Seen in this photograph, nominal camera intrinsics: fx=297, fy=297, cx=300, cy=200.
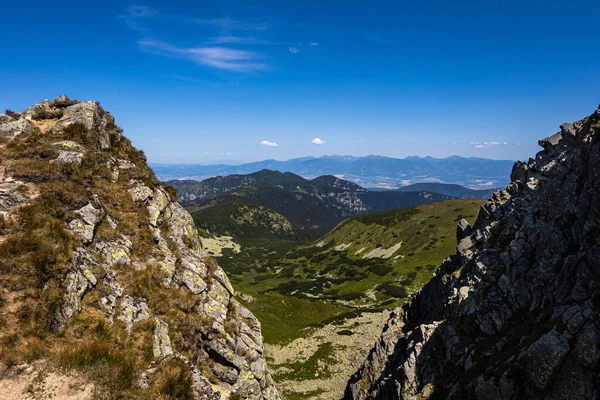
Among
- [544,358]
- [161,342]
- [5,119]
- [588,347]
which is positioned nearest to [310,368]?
[544,358]

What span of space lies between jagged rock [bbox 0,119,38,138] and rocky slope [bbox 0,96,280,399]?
12cm

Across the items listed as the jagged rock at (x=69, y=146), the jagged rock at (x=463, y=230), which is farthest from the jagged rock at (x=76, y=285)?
the jagged rock at (x=463, y=230)

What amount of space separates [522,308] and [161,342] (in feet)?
103

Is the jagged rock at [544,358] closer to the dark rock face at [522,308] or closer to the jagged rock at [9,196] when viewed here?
the dark rock face at [522,308]

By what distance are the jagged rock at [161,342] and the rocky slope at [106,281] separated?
7 centimetres

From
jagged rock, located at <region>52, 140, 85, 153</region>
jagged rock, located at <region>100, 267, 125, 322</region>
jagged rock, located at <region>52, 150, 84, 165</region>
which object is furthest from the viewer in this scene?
jagged rock, located at <region>52, 140, 85, 153</region>

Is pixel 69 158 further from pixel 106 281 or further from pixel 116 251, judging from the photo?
pixel 106 281

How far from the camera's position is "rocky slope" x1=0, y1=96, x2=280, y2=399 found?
1446cm

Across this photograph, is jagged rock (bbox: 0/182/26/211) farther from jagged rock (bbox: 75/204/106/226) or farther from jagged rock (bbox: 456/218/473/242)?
jagged rock (bbox: 456/218/473/242)

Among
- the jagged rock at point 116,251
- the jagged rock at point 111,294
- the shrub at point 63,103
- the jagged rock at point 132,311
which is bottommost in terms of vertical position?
the jagged rock at point 132,311

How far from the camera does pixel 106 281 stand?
1891 cm

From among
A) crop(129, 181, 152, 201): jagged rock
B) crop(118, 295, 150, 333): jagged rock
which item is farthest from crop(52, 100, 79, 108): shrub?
crop(118, 295, 150, 333): jagged rock

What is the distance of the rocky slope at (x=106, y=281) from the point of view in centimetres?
1446

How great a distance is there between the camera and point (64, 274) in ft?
54.2
